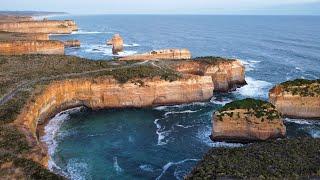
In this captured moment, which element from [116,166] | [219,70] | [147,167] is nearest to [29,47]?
[219,70]

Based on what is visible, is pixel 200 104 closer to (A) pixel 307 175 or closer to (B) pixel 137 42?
(A) pixel 307 175

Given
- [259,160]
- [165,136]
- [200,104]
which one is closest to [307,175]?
[259,160]

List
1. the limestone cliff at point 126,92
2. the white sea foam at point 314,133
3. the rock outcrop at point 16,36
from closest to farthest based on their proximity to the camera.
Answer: the white sea foam at point 314,133
the limestone cliff at point 126,92
the rock outcrop at point 16,36

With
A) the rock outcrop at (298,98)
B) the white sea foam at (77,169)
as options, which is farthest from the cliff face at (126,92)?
the white sea foam at (77,169)

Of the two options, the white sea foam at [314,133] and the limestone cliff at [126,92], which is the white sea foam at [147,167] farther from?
the limestone cliff at [126,92]

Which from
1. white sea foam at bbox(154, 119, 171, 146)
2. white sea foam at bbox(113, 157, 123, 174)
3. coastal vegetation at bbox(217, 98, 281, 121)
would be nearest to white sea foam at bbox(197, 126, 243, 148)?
coastal vegetation at bbox(217, 98, 281, 121)

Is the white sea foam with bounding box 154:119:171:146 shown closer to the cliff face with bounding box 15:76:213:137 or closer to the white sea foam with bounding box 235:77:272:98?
the cliff face with bounding box 15:76:213:137
